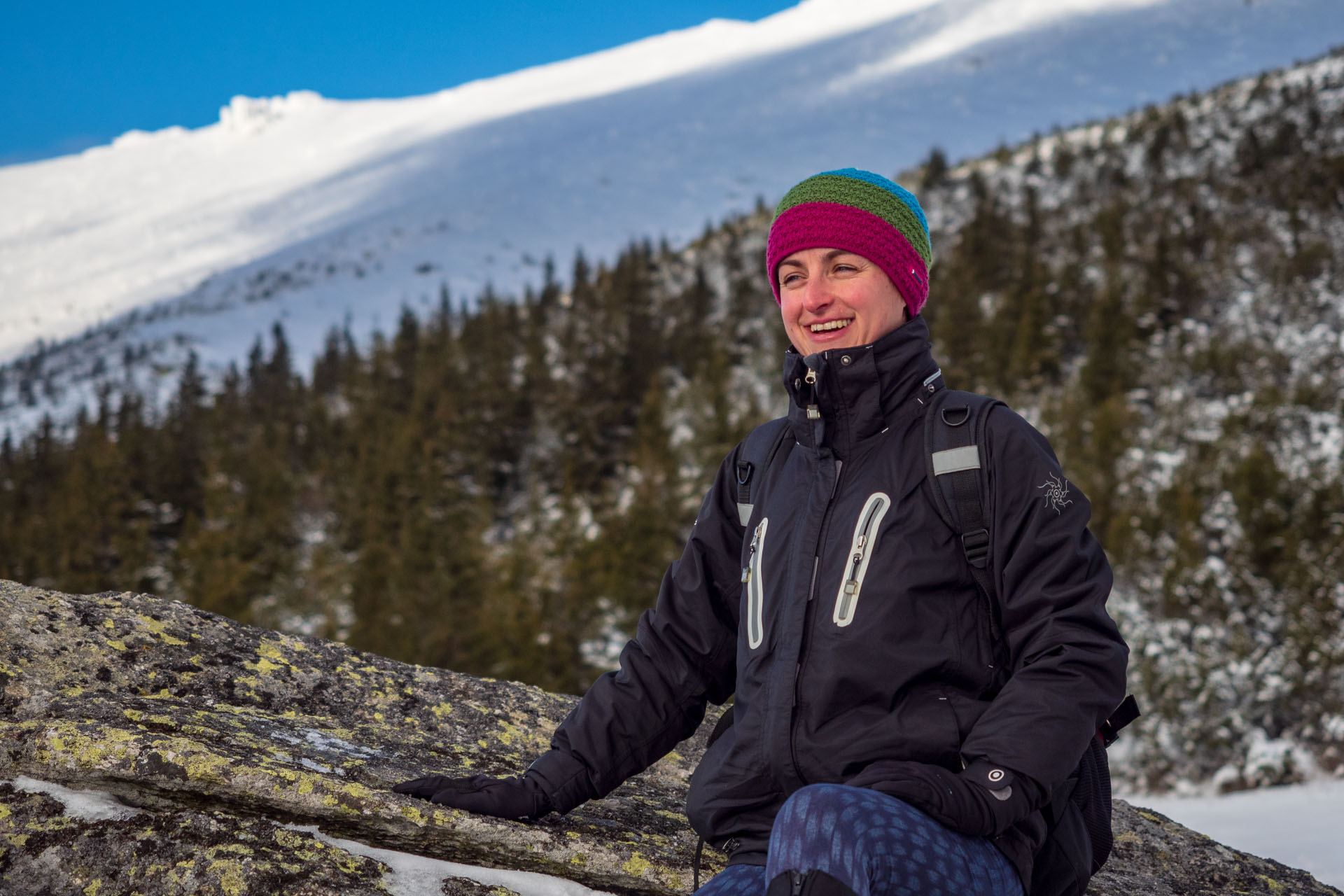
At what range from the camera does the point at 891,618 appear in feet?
6.88

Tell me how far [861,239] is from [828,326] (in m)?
0.24

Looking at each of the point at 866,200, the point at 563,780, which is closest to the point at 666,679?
the point at 563,780

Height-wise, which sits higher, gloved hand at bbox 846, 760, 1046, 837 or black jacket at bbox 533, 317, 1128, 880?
black jacket at bbox 533, 317, 1128, 880

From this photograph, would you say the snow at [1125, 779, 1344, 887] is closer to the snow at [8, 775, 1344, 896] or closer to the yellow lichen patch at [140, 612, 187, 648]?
the snow at [8, 775, 1344, 896]

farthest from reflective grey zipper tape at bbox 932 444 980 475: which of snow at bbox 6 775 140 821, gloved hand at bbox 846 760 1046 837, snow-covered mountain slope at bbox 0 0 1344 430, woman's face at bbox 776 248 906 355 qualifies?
snow-covered mountain slope at bbox 0 0 1344 430

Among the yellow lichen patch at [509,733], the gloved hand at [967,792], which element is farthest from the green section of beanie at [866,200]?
the yellow lichen patch at [509,733]

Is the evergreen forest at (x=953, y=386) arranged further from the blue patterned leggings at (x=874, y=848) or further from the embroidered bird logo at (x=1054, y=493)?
the blue patterned leggings at (x=874, y=848)

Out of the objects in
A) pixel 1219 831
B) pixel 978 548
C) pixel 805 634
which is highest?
pixel 978 548

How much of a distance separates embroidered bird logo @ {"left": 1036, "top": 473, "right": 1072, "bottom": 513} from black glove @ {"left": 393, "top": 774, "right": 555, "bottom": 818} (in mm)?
1553

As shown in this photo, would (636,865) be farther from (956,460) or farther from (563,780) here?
(956,460)

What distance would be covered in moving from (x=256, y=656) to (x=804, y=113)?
407 ft

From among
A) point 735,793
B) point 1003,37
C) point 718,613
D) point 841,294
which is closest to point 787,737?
point 735,793

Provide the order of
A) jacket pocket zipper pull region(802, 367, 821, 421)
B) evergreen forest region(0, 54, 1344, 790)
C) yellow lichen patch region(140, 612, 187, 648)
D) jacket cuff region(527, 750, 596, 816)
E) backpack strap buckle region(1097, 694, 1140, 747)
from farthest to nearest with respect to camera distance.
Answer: evergreen forest region(0, 54, 1344, 790) → yellow lichen patch region(140, 612, 187, 648) → jacket cuff region(527, 750, 596, 816) → jacket pocket zipper pull region(802, 367, 821, 421) → backpack strap buckle region(1097, 694, 1140, 747)

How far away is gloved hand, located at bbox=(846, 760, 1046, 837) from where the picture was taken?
1874mm
